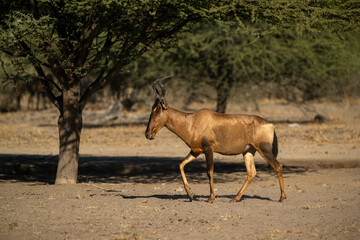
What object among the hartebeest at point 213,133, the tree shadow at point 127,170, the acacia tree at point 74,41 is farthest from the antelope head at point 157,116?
the tree shadow at point 127,170

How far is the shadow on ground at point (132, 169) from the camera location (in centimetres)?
1490

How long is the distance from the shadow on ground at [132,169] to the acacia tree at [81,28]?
2352 millimetres

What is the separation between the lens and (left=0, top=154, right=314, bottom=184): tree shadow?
48.7ft

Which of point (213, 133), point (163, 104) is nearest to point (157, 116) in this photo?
point (163, 104)

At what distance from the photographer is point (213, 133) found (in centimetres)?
1001

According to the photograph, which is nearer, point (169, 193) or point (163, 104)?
point (163, 104)

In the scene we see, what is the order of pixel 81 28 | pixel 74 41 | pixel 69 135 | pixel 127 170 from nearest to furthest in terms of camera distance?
pixel 74 41 → pixel 69 135 → pixel 81 28 → pixel 127 170

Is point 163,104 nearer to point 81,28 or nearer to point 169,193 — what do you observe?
point 169,193

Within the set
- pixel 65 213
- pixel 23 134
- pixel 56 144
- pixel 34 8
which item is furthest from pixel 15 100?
pixel 65 213

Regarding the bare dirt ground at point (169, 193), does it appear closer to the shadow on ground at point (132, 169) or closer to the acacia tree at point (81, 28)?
the shadow on ground at point (132, 169)

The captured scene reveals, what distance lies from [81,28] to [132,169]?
4965mm

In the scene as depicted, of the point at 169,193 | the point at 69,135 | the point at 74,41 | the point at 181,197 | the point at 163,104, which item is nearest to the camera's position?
the point at 163,104

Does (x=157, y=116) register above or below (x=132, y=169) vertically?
above

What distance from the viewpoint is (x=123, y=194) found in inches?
455
